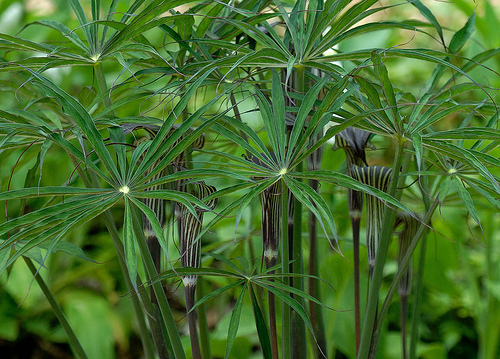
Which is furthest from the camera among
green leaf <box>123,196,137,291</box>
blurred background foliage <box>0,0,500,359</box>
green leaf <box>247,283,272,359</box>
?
blurred background foliage <box>0,0,500,359</box>

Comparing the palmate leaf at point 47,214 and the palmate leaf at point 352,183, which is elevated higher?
the palmate leaf at point 352,183

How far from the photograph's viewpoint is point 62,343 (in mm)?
1482

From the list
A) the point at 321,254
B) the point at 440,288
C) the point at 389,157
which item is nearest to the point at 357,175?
the point at 321,254

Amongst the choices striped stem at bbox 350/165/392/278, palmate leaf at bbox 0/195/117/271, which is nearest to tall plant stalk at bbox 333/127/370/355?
striped stem at bbox 350/165/392/278

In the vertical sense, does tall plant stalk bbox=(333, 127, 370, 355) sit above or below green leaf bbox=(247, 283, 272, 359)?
above

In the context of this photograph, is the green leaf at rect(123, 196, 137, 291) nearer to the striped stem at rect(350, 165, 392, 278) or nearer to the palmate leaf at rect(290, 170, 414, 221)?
the palmate leaf at rect(290, 170, 414, 221)

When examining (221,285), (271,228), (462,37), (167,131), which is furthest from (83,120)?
(221,285)

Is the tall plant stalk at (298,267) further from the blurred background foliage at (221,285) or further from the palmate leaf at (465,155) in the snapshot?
the blurred background foliage at (221,285)

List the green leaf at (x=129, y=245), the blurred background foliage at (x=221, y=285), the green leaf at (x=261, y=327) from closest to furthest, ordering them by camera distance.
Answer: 1. the green leaf at (x=129, y=245)
2. the green leaf at (x=261, y=327)
3. the blurred background foliage at (x=221, y=285)

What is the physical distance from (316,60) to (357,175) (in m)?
0.12

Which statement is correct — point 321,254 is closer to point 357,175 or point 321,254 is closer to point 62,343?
point 357,175

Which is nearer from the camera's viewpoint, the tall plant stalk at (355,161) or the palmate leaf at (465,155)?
the palmate leaf at (465,155)

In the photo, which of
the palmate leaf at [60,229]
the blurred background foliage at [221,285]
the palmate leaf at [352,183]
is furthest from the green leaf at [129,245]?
the blurred background foliage at [221,285]

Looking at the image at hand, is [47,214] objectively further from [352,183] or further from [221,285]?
[221,285]
